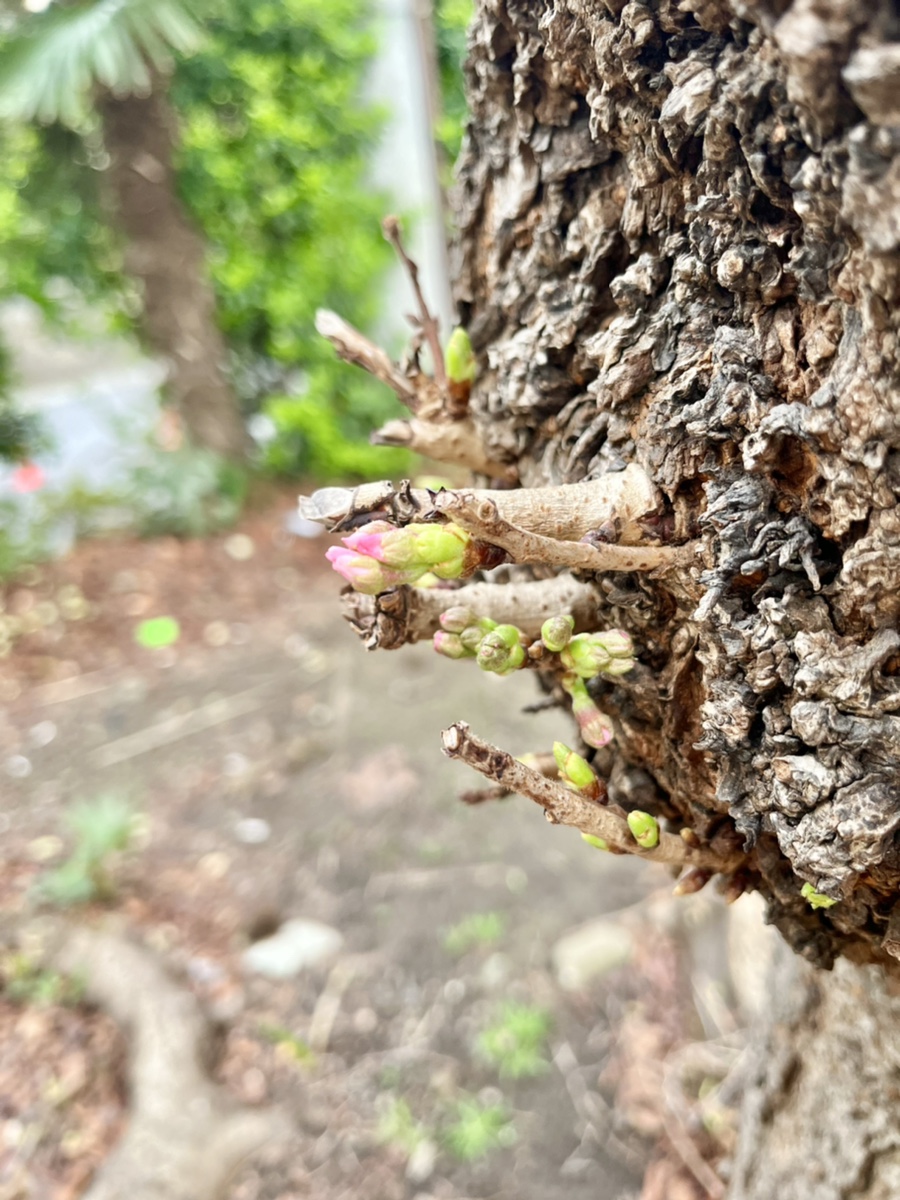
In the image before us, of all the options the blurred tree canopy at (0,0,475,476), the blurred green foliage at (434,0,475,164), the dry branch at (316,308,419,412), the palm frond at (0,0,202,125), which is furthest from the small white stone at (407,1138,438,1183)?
the blurred green foliage at (434,0,475,164)

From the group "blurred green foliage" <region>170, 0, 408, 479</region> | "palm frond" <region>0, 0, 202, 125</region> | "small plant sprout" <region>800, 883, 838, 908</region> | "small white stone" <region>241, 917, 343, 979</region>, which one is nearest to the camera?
"small plant sprout" <region>800, 883, 838, 908</region>

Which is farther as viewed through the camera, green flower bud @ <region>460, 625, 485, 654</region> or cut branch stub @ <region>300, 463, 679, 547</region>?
green flower bud @ <region>460, 625, 485, 654</region>

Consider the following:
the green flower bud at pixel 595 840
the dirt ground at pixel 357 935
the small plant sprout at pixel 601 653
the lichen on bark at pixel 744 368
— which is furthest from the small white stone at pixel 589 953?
the small plant sprout at pixel 601 653

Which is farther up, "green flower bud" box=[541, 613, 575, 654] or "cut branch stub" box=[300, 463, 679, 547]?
"cut branch stub" box=[300, 463, 679, 547]

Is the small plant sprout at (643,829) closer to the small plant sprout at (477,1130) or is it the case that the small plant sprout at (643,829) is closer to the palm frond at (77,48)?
the small plant sprout at (477,1130)

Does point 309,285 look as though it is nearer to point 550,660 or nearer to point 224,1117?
point 224,1117

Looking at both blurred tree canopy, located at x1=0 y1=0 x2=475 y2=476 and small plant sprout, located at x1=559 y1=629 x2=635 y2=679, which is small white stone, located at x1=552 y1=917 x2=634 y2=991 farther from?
blurred tree canopy, located at x1=0 y1=0 x2=475 y2=476
